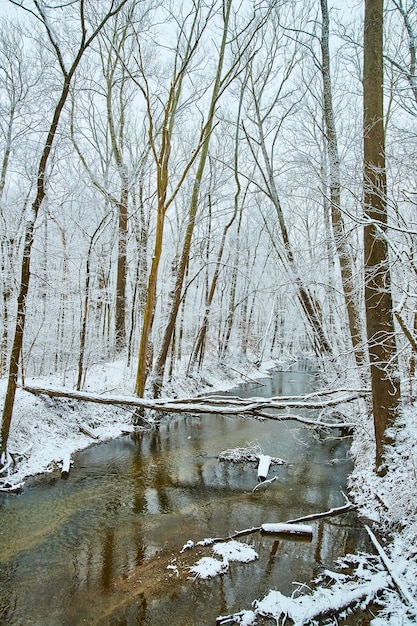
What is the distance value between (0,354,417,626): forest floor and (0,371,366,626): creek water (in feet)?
1.47

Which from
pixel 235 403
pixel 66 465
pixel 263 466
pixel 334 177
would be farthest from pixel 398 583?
pixel 334 177

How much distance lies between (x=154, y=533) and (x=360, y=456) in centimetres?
474

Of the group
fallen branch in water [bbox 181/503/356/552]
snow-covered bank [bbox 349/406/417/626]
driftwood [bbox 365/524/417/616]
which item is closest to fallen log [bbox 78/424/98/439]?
fallen branch in water [bbox 181/503/356/552]

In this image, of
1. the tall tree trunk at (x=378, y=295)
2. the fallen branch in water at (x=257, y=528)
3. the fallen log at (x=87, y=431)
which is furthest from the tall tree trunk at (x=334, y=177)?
the fallen log at (x=87, y=431)

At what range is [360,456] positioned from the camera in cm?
830

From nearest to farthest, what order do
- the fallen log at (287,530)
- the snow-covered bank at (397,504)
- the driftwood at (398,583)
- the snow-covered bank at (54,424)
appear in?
1. the driftwood at (398,583)
2. the snow-covered bank at (397,504)
3. the fallen log at (287,530)
4. the snow-covered bank at (54,424)

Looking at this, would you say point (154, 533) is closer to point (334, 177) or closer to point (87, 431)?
point (87, 431)

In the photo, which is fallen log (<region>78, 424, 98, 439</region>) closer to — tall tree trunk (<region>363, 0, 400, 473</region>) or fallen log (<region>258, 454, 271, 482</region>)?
fallen log (<region>258, 454, 271, 482</region>)

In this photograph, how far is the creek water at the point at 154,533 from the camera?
14.7 ft

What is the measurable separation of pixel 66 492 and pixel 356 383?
279 inches

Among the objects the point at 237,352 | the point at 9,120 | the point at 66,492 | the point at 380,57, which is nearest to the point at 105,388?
the point at 66,492

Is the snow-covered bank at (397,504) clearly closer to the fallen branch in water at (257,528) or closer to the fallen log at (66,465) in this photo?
the fallen branch in water at (257,528)

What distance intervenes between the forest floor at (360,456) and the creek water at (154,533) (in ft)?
1.47

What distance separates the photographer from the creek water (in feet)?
14.7
